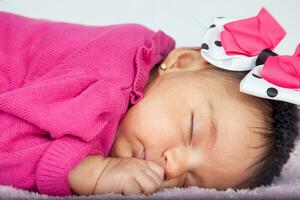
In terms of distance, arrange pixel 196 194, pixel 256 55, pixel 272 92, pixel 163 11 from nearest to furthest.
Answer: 1. pixel 196 194
2. pixel 272 92
3. pixel 256 55
4. pixel 163 11

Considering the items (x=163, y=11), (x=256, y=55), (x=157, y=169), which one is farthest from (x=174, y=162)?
(x=163, y=11)

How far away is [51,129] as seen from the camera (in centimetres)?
77

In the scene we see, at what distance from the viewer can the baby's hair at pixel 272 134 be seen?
851 millimetres

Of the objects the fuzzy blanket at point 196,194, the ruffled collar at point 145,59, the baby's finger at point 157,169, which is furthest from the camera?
the ruffled collar at point 145,59

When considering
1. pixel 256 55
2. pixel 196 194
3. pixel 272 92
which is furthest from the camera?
pixel 256 55

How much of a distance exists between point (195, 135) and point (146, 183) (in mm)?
151

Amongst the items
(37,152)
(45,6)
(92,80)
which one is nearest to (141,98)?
(92,80)

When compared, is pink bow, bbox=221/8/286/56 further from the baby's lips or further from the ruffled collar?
the baby's lips

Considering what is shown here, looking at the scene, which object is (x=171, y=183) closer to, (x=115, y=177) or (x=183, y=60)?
(x=115, y=177)

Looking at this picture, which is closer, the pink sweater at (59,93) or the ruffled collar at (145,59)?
the pink sweater at (59,93)

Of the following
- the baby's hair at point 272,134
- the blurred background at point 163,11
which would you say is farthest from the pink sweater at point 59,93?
the blurred background at point 163,11

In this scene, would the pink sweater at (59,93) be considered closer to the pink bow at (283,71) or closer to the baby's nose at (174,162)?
the baby's nose at (174,162)

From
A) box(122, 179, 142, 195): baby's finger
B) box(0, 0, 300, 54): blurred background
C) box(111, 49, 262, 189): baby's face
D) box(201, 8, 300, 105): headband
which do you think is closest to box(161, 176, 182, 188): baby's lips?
box(111, 49, 262, 189): baby's face

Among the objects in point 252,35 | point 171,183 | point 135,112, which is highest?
point 252,35
